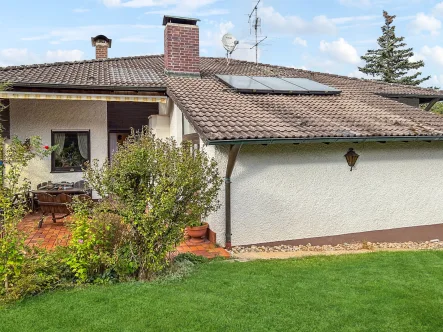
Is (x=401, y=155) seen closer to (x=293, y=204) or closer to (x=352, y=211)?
(x=352, y=211)

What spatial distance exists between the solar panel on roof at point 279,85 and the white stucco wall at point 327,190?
15.0ft

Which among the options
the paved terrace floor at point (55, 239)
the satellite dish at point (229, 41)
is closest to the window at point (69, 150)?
the paved terrace floor at point (55, 239)

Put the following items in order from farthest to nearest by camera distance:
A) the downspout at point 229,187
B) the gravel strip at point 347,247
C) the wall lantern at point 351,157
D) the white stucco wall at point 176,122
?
1. the white stucco wall at point 176,122
2. the wall lantern at point 351,157
3. the gravel strip at point 347,247
4. the downspout at point 229,187

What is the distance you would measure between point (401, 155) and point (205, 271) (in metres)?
8.93

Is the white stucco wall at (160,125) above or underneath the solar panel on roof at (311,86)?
underneath

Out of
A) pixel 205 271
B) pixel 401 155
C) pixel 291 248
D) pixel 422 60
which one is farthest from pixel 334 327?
pixel 422 60

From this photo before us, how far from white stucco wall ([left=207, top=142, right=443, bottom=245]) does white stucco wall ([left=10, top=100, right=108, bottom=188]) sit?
7904 mm

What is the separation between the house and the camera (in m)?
11.3

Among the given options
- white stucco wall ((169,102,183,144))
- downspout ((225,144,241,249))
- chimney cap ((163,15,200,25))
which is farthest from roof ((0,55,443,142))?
chimney cap ((163,15,200,25))

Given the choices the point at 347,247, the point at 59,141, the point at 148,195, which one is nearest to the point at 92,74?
the point at 59,141

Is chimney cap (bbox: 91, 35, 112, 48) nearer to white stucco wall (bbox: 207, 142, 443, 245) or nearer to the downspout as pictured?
white stucco wall (bbox: 207, 142, 443, 245)

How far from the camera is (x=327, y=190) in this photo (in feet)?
40.6

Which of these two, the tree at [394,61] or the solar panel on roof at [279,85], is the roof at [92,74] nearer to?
the solar panel on roof at [279,85]

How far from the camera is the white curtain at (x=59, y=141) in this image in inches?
652
